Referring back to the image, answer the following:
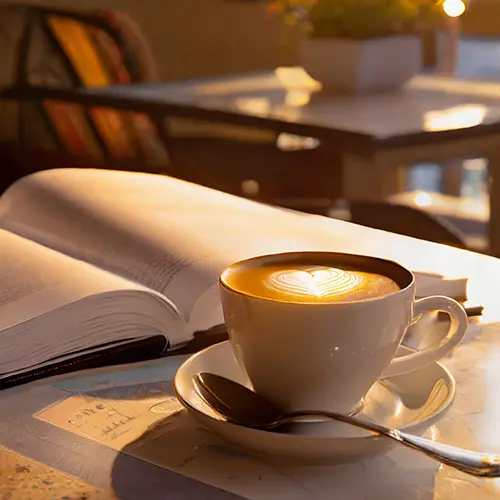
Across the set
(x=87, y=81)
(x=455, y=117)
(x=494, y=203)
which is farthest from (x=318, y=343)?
(x=87, y=81)

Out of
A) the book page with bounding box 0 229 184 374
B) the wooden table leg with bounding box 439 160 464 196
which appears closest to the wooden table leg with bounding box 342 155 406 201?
the book page with bounding box 0 229 184 374

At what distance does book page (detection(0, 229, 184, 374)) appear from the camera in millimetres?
664

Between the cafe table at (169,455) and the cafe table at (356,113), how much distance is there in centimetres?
103

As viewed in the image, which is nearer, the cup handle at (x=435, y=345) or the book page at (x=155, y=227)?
the cup handle at (x=435, y=345)

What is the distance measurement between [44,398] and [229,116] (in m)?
1.36

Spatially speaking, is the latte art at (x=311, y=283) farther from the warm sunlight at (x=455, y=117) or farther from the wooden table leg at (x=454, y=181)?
the wooden table leg at (x=454, y=181)

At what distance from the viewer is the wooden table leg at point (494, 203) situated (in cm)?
204

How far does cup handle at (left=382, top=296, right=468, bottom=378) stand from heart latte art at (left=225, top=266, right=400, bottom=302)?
3 cm

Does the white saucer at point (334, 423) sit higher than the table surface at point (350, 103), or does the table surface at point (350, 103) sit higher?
the white saucer at point (334, 423)

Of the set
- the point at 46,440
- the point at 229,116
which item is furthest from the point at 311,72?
the point at 46,440

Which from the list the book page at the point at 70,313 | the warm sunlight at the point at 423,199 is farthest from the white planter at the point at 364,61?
the book page at the point at 70,313

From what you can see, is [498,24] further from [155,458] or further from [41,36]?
[155,458]

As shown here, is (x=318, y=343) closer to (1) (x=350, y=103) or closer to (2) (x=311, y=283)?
(2) (x=311, y=283)

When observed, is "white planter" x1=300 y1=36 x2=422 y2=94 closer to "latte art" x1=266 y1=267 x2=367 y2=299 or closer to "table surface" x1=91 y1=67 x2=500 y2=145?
"table surface" x1=91 y1=67 x2=500 y2=145
